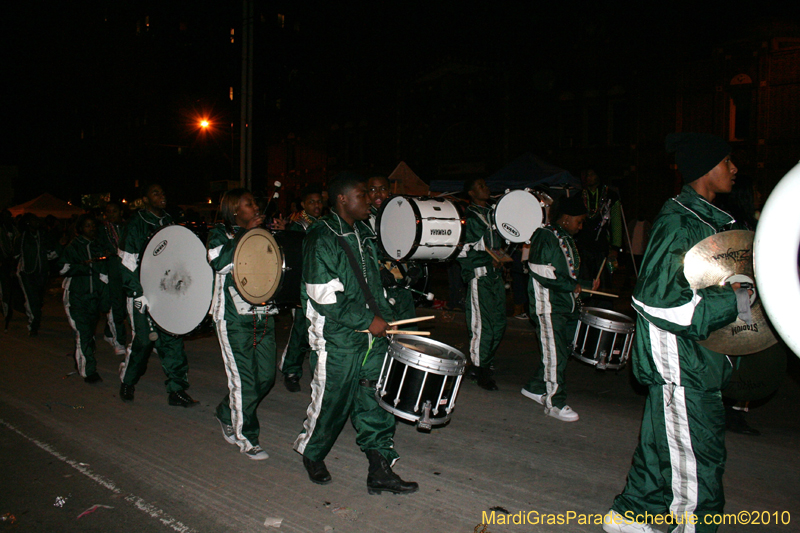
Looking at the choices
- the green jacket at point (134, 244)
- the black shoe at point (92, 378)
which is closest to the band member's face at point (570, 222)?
the green jacket at point (134, 244)

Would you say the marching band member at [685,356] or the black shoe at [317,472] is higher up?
the marching band member at [685,356]

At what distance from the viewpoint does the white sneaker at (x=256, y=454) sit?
436cm

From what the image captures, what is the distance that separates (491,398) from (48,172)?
1898 inches

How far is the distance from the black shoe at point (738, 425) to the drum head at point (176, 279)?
14.9 feet

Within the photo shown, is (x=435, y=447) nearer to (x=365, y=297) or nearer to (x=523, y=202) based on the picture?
(x=365, y=297)

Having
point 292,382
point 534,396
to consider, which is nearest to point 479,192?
point 534,396

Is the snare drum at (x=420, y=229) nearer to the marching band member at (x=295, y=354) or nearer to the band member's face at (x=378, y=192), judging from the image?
the band member's face at (x=378, y=192)

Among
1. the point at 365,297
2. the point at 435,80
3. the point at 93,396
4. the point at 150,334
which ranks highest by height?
the point at 435,80

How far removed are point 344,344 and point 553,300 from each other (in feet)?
7.43

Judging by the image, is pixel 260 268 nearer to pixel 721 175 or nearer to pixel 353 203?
pixel 353 203

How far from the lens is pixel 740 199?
479 cm

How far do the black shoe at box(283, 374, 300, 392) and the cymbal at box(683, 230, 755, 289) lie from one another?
4533 mm

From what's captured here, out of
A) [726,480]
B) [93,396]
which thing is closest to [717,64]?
[726,480]

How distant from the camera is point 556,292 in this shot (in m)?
5.16
